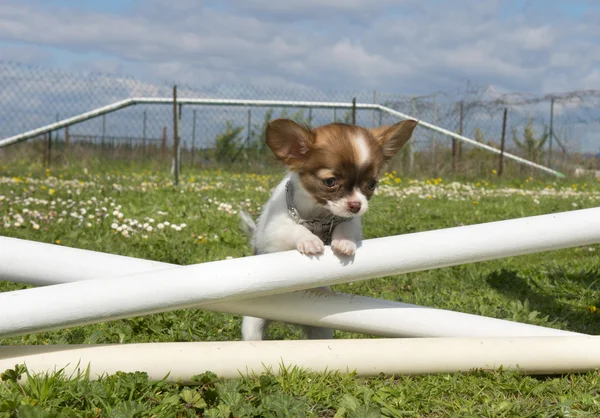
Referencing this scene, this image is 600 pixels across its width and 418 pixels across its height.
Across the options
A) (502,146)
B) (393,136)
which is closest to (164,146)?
(502,146)

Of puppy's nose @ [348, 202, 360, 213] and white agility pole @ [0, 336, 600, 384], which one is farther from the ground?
puppy's nose @ [348, 202, 360, 213]

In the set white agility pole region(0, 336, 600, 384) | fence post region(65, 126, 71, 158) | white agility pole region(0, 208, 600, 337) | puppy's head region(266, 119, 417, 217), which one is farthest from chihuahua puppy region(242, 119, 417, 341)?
fence post region(65, 126, 71, 158)

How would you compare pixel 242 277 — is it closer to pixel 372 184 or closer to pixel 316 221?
pixel 316 221

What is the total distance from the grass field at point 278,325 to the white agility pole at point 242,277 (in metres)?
0.34

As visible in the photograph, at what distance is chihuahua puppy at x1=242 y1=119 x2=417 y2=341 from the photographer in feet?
11.9

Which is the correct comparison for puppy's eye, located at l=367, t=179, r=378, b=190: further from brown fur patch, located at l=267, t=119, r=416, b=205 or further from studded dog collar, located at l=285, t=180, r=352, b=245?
studded dog collar, located at l=285, t=180, r=352, b=245

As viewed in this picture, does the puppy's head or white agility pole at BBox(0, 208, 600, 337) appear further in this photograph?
the puppy's head

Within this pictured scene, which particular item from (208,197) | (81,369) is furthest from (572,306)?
(208,197)

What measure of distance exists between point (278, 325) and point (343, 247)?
1.69 meters

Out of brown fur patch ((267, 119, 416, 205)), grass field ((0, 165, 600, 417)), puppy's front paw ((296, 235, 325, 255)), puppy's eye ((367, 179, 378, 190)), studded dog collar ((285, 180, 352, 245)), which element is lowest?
grass field ((0, 165, 600, 417))

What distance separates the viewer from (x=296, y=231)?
3820 mm

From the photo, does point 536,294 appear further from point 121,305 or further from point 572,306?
point 121,305

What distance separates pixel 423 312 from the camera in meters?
3.90

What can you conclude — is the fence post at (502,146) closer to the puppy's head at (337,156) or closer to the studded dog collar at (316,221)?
the puppy's head at (337,156)
